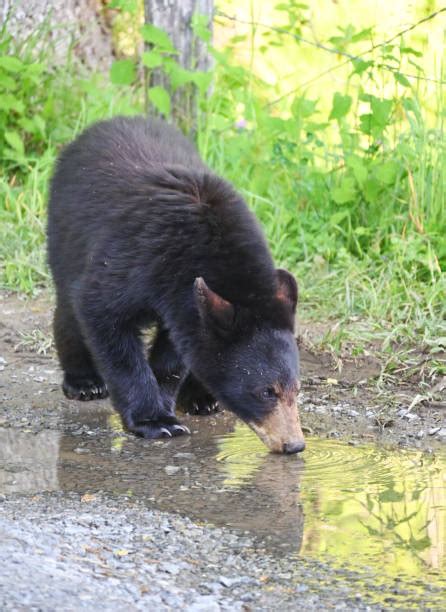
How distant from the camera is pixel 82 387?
6074 millimetres

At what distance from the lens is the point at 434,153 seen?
766cm

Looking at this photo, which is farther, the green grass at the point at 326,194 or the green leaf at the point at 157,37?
the green leaf at the point at 157,37

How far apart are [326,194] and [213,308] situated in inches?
115

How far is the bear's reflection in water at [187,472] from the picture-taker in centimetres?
430

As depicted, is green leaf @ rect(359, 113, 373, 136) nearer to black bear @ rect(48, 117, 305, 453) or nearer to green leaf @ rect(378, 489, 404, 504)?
black bear @ rect(48, 117, 305, 453)

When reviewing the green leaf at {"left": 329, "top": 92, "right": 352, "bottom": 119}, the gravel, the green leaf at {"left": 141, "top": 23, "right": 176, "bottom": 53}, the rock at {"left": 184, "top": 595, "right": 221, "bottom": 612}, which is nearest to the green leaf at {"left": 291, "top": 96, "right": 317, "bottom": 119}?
the green leaf at {"left": 329, "top": 92, "right": 352, "bottom": 119}

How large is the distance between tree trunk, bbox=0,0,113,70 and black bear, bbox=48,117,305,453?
3.69m

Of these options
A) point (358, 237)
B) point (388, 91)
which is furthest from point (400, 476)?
point (388, 91)

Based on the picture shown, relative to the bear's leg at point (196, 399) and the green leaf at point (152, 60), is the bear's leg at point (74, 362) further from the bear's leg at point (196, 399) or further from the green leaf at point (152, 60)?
the green leaf at point (152, 60)

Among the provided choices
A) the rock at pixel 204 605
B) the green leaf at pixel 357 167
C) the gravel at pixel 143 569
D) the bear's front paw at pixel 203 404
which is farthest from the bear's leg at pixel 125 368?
the green leaf at pixel 357 167

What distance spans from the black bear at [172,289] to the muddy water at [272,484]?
0.61 feet

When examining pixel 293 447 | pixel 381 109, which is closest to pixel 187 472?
pixel 293 447

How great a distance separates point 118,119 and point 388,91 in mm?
4865

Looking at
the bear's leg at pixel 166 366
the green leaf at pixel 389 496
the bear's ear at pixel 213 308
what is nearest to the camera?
the green leaf at pixel 389 496
